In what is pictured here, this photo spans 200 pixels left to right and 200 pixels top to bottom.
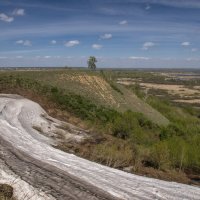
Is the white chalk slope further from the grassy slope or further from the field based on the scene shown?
the grassy slope

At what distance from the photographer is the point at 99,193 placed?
35.6 ft

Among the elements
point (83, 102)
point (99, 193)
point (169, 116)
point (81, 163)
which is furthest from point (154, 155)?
point (169, 116)

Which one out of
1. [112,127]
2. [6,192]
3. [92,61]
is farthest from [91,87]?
[92,61]

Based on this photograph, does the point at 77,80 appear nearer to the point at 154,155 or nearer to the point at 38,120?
the point at 38,120

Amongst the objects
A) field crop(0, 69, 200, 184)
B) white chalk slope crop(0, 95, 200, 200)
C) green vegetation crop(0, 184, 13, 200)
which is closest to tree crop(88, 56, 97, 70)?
field crop(0, 69, 200, 184)

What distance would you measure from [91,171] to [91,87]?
26625 mm

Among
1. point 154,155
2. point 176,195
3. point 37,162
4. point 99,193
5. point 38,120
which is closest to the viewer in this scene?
point 99,193

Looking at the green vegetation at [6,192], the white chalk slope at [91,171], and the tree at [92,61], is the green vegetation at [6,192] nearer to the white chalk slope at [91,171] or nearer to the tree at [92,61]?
the white chalk slope at [91,171]

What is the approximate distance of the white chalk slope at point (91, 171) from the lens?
37.6 ft

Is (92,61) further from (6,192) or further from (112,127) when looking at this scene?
(6,192)

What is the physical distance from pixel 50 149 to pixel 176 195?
599 cm

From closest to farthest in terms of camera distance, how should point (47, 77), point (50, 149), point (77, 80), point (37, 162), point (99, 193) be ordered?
1. point (99, 193)
2. point (37, 162)
3. point (50, 149)
4. point (47, 77)
5. point (77, 80)

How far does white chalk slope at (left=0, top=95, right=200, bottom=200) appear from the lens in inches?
451

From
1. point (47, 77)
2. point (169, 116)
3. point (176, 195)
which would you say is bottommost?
point (169, 116)
